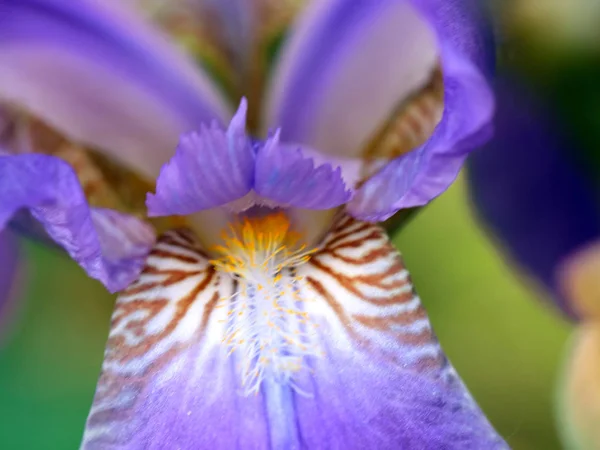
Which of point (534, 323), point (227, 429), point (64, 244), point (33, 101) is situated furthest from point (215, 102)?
point (534, 323)

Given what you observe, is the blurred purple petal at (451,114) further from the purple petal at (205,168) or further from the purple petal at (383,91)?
the purple petal at (205,168)

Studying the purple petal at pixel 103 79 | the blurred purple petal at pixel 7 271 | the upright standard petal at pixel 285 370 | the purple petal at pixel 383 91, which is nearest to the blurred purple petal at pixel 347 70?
the purple petal at pixel 383 91

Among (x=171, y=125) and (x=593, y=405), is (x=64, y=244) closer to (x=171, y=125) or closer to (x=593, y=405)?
(x=171, y=125)

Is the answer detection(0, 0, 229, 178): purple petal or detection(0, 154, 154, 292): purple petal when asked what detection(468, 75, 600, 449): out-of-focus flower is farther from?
detection(0, 154, 154, 292): purple petal

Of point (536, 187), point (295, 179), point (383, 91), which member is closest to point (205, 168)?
point (295, 179)

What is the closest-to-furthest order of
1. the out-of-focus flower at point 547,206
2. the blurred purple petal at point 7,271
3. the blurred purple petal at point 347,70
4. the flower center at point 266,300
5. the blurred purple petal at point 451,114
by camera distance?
the blurred purple petal at point 451,114 → the flower center at point 266,300 → the blurred purple petal at point 347,70 → the out-of-focus flower at point 547,206 → the blurred purple petal at point 7,271

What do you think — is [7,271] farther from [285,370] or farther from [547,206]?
[547,206]
